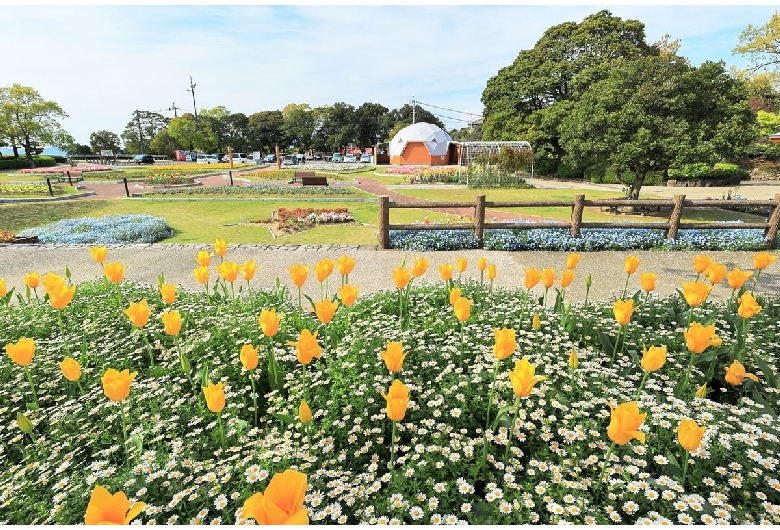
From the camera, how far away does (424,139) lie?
52344mm

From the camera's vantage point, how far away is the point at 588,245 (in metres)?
8.52

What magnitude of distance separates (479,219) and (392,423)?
22.8 ft

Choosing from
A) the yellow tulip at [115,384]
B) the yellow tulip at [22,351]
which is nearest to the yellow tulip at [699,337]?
the yellow tulip at [115,384]

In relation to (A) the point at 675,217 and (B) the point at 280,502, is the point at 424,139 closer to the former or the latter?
(A) the point at 675,217

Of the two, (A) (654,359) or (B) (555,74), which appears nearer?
(A) (654,359)

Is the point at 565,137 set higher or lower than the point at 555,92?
lower

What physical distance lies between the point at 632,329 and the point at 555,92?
29605 millimetres

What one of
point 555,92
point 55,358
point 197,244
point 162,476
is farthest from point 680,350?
point 555,92

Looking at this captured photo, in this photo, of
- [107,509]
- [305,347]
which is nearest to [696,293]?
[305,347]

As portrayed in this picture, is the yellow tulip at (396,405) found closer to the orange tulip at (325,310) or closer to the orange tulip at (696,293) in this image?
the orange tulip at (325,310)

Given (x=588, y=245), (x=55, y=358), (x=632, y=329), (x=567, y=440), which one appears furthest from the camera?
(x=588, y=245)

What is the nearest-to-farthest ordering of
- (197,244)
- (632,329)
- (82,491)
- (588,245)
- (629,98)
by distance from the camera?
(82,491)
(632,329)
(588,245)
(197,244)
(629,98)

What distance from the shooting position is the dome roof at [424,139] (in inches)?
2068

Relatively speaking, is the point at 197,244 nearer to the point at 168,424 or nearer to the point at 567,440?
the point at 168,424
